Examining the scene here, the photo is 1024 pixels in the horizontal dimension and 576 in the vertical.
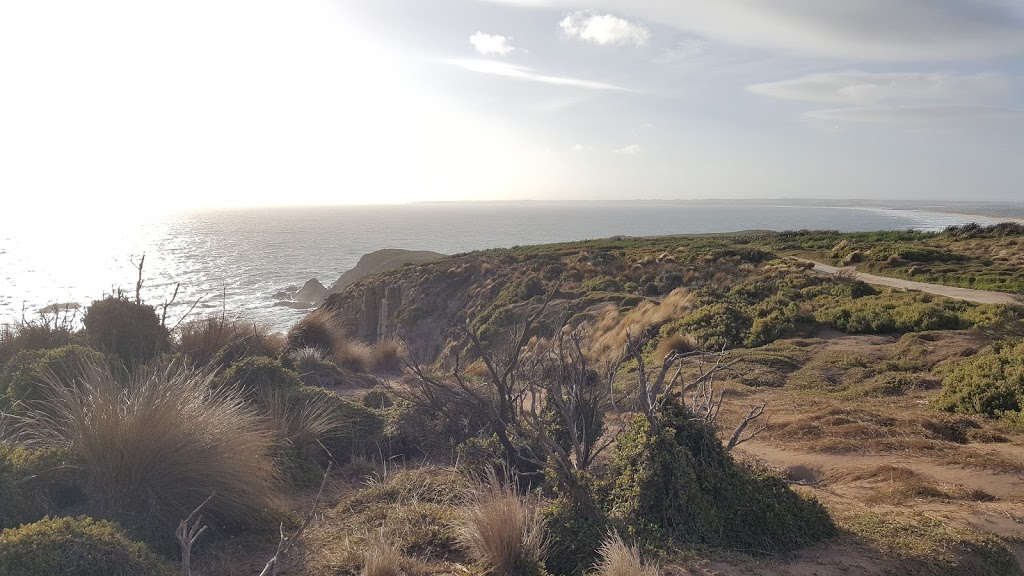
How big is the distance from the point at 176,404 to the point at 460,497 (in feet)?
7.58

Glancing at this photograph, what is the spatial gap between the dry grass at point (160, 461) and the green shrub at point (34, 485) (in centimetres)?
11

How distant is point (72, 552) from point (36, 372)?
404cm

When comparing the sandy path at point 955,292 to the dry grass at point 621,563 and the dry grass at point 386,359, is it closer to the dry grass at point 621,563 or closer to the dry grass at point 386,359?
the dry grass at point 386,359

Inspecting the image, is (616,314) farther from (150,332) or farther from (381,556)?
(381,556)

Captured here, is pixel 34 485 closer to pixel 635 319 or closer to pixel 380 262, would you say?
pixel 635 319

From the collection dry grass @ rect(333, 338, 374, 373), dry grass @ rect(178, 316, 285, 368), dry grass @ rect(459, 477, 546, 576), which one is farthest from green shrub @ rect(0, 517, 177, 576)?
dry grass @ rect(333, 338, 374, 373)

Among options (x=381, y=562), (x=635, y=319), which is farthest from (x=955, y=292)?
(x=381, y=562)

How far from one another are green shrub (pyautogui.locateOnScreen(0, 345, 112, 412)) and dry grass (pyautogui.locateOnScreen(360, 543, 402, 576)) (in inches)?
141

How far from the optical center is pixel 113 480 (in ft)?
13.3

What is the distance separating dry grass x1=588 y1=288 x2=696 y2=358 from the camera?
15.0 metres

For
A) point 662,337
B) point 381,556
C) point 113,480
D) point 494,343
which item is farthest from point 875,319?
point 113,480

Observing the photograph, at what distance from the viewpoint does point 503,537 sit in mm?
3596

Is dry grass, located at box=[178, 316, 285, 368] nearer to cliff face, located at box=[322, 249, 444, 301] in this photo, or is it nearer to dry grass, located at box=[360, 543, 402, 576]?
dry grass, located at box=[360, 543, 402, 576]

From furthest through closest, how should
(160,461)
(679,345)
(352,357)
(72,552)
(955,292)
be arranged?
(955,292) → (352,357) → (679,345) → (160,461) → (72,552)
